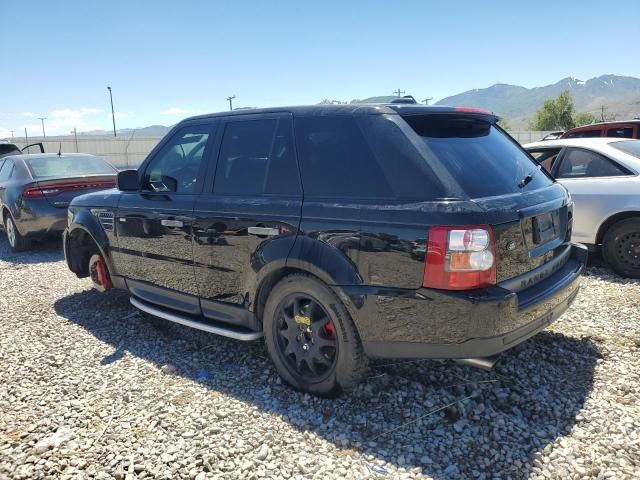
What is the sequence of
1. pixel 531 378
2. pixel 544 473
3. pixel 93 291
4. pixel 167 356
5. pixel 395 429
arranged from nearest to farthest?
1. pixel 544 473
2. pixel 395 429
3. pixel 531 378
4. pixel 167 356
5. pixel 93 291

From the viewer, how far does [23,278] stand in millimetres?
6586

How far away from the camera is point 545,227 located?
306cm

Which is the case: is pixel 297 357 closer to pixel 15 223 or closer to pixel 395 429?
pixel 395 429

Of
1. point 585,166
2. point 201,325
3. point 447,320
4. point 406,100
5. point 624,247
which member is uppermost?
point 406,100

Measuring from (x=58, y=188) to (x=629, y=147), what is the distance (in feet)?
26.4

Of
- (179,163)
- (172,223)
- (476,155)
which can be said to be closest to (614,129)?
(476,155)

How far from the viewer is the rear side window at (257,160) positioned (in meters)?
3.31

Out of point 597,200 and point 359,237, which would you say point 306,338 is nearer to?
point 359,237

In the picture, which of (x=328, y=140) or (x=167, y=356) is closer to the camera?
(x=328, y=140)

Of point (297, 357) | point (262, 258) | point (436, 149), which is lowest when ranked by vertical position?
point (297, 357)

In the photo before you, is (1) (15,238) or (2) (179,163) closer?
(2) (179,163)

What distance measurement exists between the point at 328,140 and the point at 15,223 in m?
6.96

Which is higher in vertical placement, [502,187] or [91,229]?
[502,187]

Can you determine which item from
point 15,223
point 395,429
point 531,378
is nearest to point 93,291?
point 15,223
